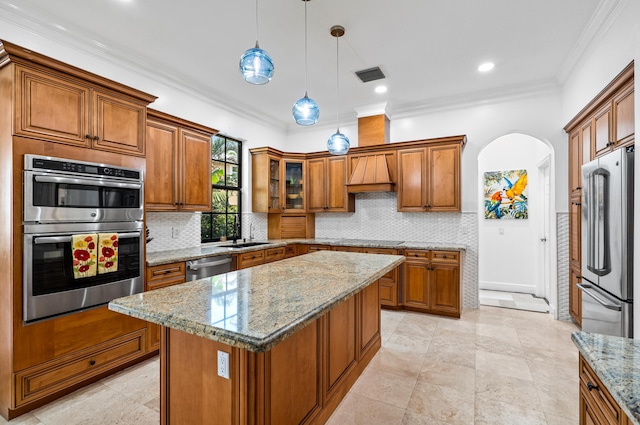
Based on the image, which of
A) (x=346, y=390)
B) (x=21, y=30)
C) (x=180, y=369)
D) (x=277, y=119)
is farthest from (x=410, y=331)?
(x=21, y=30)

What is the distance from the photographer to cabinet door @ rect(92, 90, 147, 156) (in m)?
2.55

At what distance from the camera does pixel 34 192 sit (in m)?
2.16

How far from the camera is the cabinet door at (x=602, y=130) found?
2.80 metres

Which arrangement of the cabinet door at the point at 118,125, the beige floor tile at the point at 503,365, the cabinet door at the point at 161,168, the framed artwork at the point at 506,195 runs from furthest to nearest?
the framed artwork at the point at 506,195 → the cabinet door at the point at 161,168 → the beige floor tile at the point at 503,365 → the cabinet door at the point at 118,125

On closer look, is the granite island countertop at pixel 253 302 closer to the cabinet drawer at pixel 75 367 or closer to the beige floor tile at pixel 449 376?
the beige floor tile at pixel 449 376

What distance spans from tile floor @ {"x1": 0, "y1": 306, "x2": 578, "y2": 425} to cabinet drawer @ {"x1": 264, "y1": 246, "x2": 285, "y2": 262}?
1.92 m

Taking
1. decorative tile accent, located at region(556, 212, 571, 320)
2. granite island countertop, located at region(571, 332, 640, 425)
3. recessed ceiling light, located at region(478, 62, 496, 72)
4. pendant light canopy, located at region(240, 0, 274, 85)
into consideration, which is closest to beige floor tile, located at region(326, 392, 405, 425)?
granite island countertop, located at region(571, 332, 640, 425)

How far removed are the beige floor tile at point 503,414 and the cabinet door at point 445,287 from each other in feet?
6.10

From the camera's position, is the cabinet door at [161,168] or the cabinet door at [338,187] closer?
the cabinet door at [161,168]

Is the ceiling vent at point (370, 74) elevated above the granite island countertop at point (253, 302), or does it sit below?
above

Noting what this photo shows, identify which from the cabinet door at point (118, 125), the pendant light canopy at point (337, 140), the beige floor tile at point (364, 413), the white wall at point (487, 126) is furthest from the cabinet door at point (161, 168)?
the white wall at point (487, 126)

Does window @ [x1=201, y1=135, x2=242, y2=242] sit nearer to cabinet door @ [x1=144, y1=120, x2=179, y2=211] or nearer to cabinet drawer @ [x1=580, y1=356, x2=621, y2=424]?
cabinet door @ [x1=144, y1=120, x2=179, y2=211]

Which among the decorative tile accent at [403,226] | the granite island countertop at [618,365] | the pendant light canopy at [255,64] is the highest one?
the pendant light canopy at [255,64]

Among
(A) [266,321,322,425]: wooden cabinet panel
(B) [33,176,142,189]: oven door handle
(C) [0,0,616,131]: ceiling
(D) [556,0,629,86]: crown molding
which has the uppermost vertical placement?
(C) [0,0,616,131]: ceiling
